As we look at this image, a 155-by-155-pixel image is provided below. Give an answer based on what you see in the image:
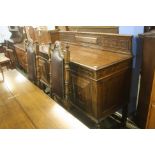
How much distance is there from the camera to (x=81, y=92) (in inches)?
75.4

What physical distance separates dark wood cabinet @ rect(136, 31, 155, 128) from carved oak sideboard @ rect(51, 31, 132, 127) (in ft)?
0.48

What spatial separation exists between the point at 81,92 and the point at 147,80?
723mm

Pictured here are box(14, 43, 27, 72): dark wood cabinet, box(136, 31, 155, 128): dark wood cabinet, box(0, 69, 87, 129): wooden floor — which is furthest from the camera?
box(14, 43, 27, 72): dark wood cabinet

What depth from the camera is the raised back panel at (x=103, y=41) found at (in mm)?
1855

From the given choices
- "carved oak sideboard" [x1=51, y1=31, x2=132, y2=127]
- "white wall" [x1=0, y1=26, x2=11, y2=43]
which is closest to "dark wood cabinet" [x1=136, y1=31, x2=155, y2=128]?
"carved oak sideboard" [x1=51, y1=31, x2=132, y2=127]

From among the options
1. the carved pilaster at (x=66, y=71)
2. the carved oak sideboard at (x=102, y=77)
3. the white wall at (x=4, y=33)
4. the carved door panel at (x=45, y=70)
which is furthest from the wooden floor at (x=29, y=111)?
the white wall at (x=4, y=33)

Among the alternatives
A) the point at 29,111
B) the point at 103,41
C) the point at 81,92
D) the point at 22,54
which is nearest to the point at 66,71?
the point at 81,92

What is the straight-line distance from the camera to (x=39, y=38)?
11.2ft

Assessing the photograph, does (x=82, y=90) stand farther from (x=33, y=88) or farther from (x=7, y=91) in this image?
(x=7, y=91)

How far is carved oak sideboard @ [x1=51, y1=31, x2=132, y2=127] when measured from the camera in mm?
1676

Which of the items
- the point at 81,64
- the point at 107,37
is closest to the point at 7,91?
the point at 81,64

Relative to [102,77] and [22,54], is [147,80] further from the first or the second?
[22,54]

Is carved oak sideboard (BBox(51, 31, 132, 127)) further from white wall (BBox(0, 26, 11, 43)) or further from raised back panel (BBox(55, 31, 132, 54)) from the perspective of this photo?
white wall (BBox(0, 26, 11, 43))
